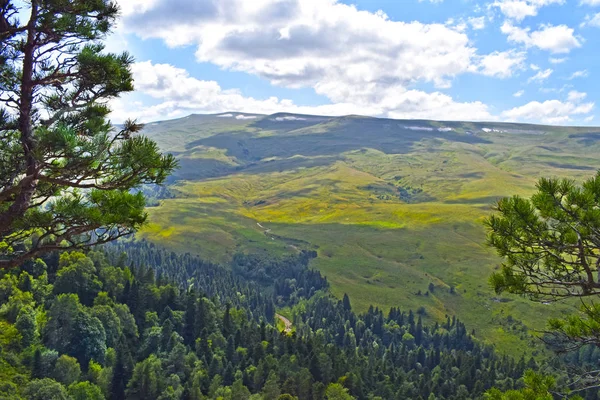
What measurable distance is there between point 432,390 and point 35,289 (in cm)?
11487

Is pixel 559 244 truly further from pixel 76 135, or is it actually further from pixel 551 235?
pixel 76 135

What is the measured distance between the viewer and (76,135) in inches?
609

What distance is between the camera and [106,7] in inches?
695

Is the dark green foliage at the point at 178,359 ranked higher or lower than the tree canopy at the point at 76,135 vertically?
lower

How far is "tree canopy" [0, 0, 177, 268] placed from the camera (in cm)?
1603

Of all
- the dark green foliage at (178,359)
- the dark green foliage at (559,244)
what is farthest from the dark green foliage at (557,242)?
the dark green foliage at (178,359)

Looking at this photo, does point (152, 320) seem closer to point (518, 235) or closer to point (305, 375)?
point (305, 375)

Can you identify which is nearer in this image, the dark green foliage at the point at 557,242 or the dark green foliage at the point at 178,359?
the dark green foliage at the point at 557,242

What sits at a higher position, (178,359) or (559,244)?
(559,244)

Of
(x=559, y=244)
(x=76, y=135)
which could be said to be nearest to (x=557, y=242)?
(x=559, y=244)

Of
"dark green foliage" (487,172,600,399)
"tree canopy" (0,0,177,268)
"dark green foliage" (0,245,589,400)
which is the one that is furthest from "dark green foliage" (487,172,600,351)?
"dark green foliage" (0,245,589,400)

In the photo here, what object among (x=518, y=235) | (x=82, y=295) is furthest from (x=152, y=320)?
(x=518, y=235)

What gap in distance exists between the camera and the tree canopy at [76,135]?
16031mm

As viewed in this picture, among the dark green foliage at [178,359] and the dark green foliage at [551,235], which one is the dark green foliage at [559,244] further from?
the dark green foliage at [178,359]
